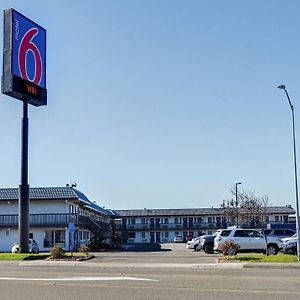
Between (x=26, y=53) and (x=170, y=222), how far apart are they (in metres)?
74.9

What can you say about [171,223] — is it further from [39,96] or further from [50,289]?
[50,289]

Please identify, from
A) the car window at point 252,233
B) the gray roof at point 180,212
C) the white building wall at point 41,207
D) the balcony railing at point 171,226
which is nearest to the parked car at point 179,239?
the balcony railing at point 171,226

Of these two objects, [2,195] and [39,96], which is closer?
[39,96]

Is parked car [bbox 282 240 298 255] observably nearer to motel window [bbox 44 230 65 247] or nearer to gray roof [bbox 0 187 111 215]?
gray roof [bbox 0 187 111 215]

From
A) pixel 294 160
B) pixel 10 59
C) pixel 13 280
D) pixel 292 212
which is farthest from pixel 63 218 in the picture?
pixel 292 212

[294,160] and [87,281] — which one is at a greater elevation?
[294,160]

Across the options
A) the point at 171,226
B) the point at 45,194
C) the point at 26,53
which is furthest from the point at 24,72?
the point at 171,226

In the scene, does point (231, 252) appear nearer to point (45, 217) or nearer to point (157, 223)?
point (45, 217)

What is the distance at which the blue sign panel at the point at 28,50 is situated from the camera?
3534 centimetres

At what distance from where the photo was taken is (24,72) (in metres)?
35.8

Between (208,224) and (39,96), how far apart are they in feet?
234

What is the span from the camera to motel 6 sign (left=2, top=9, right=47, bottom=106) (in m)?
34.8

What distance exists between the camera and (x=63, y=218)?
192ft

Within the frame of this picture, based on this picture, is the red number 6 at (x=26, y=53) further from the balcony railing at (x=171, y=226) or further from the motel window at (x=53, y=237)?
the balcony railing at (x=171, y=226)
